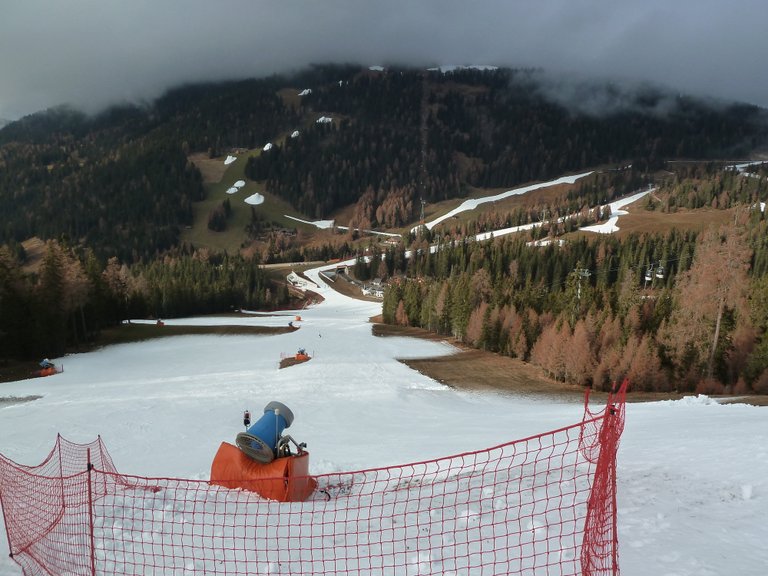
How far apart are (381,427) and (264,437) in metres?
10.2

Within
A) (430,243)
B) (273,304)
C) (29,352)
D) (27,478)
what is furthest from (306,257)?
(27,478)

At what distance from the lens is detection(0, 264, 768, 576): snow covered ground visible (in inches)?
299

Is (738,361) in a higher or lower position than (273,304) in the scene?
higher

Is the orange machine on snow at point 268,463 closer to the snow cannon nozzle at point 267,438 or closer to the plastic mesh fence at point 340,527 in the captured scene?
the snow cannon nozzle at point 267,438

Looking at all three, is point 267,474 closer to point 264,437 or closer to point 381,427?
point 264,437

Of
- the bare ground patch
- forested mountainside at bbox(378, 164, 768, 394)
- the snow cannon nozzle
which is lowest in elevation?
the bare ground patch

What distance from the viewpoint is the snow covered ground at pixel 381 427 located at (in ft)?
24.9

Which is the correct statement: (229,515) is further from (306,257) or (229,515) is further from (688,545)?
(306,257)

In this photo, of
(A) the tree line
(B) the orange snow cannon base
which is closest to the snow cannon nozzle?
(B) the orange snow cannon base

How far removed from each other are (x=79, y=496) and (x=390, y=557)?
23.9 ft

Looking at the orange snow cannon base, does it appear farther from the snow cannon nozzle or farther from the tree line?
the tree line

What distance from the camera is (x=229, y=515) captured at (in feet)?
32.2

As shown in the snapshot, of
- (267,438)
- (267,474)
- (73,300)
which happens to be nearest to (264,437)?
(267,438)

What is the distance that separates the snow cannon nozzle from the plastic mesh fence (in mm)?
952
